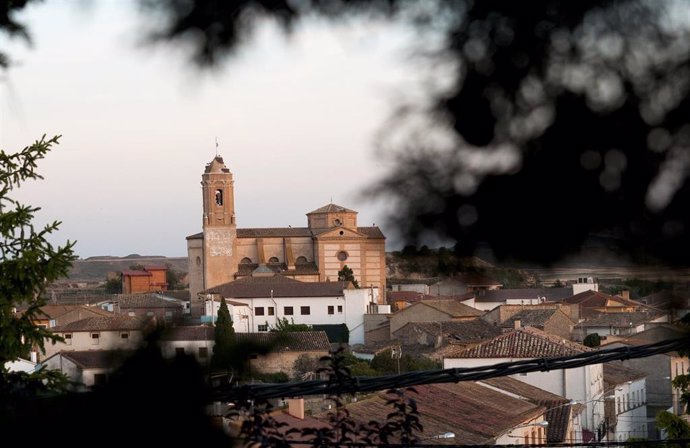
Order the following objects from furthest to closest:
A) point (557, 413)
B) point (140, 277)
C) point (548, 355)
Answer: point (140, 277) → point (557, 413) → point (548, 355)

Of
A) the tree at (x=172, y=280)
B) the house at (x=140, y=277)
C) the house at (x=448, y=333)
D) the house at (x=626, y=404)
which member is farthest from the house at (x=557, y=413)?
the house at (x=448, y=333)

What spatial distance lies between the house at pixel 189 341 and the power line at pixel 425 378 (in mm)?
512

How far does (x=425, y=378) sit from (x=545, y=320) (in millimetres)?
10181

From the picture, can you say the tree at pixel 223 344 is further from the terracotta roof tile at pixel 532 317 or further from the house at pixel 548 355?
the terracotta roof tile at pixel 532 317

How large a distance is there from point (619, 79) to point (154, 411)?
646 millimetres

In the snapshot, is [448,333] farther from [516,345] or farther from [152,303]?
[152,303]

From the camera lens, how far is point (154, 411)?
1.30 meters

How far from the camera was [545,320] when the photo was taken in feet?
40.0

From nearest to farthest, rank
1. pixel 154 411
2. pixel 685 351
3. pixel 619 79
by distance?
pixel 619 79 < pixel 154 411 < pixel 685 351

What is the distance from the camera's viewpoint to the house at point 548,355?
20.9 feet

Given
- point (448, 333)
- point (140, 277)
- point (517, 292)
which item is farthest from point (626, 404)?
point (448, 333)

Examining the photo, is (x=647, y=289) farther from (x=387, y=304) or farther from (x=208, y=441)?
(x=387, y=304)

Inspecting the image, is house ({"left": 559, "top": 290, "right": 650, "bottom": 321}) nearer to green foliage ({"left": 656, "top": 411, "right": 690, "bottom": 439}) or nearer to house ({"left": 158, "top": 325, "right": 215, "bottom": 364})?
house ({"left": 158, "top": 325, "right": 215, "bottom": 364})

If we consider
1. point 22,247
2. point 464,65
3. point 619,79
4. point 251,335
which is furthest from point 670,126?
point 22,247
